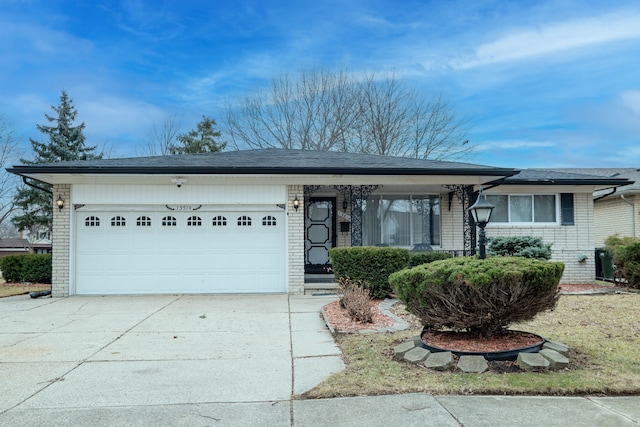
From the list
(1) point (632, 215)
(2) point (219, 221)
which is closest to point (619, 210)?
(1) point (632, 215)

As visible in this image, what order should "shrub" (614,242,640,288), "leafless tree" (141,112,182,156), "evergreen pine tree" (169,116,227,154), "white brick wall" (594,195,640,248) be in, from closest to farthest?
"shrub" (614,242,640,288) < "white brick wall" (594,195,640,248) < "evergreen pine tree" (169,116,227,154) < "leafless tree" (141,112,182,156)

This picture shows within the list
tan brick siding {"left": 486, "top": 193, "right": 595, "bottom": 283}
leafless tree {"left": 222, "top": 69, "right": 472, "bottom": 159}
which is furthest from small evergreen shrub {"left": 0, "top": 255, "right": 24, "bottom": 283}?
leafless tree {"left": 222, "top": 69, "right": 472, "bottom": 159}

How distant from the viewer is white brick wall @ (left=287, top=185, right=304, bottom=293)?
11.6m

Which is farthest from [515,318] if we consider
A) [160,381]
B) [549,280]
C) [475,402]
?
[160,381]

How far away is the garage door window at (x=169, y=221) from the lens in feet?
38.6

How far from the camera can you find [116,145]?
1190 inches

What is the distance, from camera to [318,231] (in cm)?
1424

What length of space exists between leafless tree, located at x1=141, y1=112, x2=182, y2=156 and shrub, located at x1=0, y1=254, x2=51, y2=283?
17.2 meters

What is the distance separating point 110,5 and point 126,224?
19.0 feet

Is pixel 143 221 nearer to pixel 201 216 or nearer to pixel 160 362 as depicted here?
pixel 201 216

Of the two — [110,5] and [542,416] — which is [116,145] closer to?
[110,5]

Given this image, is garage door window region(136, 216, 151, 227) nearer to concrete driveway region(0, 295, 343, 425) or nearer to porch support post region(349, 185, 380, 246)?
concrete driveway region(0, 295, 343, 425)

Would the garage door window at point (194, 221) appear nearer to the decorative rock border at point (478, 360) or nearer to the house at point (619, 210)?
the decorative rock border at point (478, 360)

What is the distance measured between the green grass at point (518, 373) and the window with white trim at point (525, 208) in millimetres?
6635
